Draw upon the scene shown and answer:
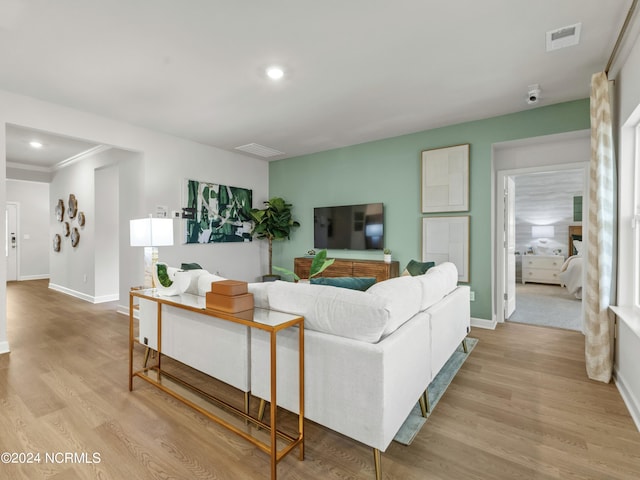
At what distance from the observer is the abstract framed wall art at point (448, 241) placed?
4.06 metres

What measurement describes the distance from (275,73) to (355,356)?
2.47m

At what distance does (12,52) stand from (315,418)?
3.48 m

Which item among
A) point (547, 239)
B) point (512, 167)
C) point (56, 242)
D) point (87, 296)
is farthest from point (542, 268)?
point (56, 242)

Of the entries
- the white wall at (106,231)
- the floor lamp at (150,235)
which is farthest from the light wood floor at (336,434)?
the white wall at (106,231)

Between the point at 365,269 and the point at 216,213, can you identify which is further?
the point at 216,213

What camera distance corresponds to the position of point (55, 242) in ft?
21.3

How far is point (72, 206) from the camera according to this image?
5887 millimetres

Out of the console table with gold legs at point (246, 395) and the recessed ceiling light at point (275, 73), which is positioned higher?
the recessed ceiling light at point (275, 73)

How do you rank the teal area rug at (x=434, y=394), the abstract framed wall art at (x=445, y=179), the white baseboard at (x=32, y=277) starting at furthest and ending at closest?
the white baseboard at (x=32, y=277) < the abstract framed wall art at (x=445, y=179) < the teal area rug at (x=434, y=394)

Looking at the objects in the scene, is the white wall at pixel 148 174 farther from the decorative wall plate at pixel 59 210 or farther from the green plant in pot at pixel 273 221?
the decorative wall plate at pixel 59 210

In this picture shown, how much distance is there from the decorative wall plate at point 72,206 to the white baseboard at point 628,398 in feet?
25.2

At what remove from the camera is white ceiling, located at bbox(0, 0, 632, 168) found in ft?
6.68

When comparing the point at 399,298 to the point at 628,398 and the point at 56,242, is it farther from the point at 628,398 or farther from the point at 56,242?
the point at 56,242

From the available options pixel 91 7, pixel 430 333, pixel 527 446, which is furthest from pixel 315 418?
pixel 91 7
